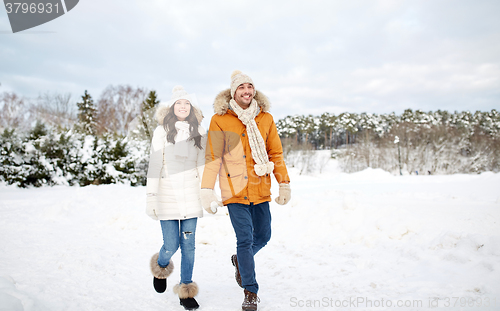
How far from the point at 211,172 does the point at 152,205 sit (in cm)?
68

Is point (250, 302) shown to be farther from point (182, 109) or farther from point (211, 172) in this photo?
point (182, 109)

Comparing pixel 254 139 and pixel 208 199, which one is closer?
pixel 208 199

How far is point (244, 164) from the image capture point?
123 inches

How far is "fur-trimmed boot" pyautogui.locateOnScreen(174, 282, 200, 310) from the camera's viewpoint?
2846mm

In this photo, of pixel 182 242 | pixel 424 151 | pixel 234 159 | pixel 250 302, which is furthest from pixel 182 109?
pixel 424 151

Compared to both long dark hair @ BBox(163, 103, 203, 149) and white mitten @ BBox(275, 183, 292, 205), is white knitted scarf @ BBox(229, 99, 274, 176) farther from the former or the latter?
long dark hair @ BBox(163, 103, 203, 149)

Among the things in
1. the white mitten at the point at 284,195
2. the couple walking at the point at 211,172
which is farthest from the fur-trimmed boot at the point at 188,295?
the white mitten at the point at 284,195

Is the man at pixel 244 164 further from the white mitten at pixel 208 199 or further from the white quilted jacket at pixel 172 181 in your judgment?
the white quilted jacket at pixel 172 181

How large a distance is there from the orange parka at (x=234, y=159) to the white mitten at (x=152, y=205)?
1.67ft

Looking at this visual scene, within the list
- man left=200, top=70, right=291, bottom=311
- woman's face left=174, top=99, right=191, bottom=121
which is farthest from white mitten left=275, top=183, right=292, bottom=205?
woman's face left=174, top=99, right=191, bottom=121

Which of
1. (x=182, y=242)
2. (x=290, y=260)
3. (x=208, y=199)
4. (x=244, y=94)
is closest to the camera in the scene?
(x=208, y=199)

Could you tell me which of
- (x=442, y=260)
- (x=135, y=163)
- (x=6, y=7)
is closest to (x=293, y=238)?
(x=442, y=260)

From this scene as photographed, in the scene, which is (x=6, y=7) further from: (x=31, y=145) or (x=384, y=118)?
(x=384, y=118)

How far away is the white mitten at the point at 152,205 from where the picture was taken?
9.73ft
